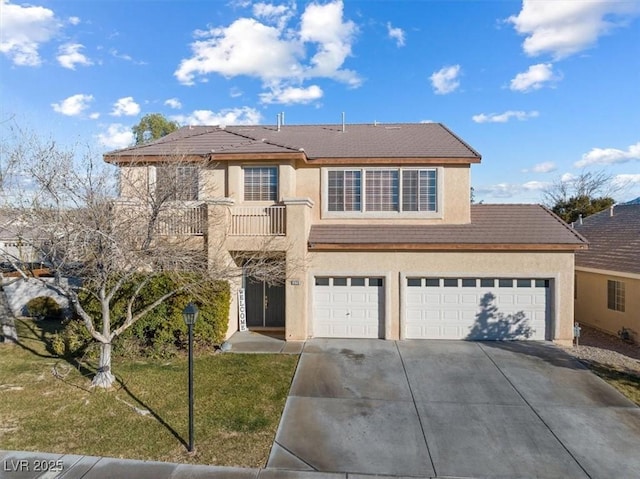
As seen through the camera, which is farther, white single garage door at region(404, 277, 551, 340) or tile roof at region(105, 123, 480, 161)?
tile roof at region(105, 123, 480, 161)

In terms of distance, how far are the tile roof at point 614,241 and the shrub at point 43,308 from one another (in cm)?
2173

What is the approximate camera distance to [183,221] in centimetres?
1130

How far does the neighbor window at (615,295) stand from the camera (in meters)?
13.7

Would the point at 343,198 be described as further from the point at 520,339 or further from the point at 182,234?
the point at 520,339

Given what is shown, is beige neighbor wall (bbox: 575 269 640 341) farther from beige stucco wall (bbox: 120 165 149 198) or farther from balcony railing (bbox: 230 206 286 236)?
beige stucco wall (bbox: 120 165 149 198)

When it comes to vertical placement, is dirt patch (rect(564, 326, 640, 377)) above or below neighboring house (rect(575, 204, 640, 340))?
below

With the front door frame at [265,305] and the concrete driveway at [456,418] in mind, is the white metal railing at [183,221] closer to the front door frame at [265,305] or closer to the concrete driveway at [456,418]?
the front door frame at [265,305]

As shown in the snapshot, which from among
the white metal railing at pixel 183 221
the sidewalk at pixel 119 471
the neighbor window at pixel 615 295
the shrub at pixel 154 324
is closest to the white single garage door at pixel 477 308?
the neighbor window at pixel 615 295

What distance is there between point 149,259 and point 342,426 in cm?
593

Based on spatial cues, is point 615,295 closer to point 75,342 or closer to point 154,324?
point 154,324

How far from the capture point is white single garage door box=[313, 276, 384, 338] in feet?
41.3

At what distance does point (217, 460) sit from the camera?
19.5 feet

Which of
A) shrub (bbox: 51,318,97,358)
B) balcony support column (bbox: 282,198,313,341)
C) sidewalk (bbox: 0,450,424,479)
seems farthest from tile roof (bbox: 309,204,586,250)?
sidewalk (bbox: 0,450,424,479)

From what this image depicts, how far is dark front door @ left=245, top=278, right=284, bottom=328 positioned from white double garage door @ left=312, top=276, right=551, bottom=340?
185 centimetres
